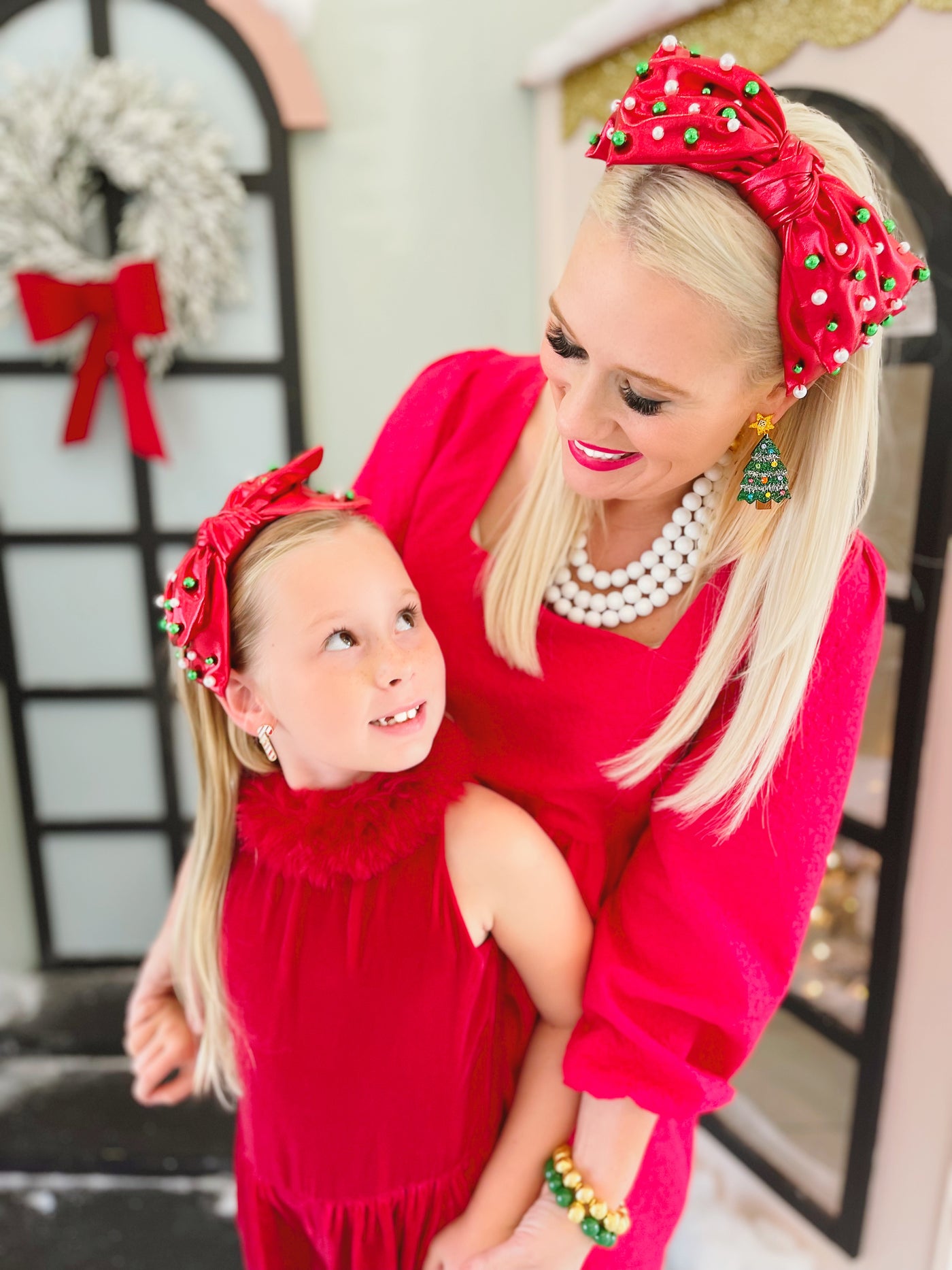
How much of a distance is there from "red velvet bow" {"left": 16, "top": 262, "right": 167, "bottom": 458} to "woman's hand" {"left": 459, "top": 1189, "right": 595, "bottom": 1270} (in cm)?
165

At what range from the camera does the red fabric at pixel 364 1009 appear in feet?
3.20

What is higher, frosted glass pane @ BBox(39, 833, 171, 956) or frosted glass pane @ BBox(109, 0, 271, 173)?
frosted glass pane @ BBox(109, 0, 271, 173)

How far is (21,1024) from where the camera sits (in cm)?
236

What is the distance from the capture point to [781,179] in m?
0.74

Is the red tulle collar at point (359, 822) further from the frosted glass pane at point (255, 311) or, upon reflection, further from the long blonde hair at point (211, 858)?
the frosted glass pane at point (255, 311)

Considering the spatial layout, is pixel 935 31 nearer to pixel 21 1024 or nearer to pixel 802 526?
pixel 802 526

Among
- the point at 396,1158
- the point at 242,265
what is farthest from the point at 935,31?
the point at 396,1158

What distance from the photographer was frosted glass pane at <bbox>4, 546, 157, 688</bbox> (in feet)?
7.15

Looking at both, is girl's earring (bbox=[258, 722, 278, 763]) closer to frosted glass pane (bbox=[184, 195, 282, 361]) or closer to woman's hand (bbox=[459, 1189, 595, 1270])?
woman's hand (bbox=[459, 1189, 595, 1270])

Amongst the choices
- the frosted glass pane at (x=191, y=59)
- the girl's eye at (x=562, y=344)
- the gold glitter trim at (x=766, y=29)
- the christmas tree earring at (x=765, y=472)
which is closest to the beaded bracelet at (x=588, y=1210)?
the christmas tree earring at (x=765, y=472)

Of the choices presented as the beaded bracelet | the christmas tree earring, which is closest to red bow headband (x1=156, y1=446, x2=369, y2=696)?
the christmas tree earring

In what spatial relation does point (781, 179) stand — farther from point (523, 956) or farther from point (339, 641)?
point (523, 956)

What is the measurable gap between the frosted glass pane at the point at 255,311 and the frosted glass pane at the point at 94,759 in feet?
2.94

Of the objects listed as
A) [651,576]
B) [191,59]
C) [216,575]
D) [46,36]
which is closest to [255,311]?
[191,59]
